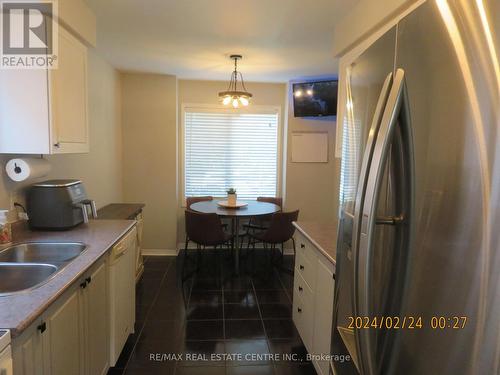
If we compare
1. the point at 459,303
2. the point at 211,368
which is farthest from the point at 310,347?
the point at 459,303

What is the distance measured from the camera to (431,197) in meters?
0.61

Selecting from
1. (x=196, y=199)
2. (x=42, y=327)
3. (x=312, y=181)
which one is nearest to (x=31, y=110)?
(x=42, y=327)

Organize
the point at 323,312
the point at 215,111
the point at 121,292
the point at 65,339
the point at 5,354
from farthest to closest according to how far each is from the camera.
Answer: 1. the point at 215,111
2. the point at 121,292
3. the point at 323,312
4. the point at 65,339
5. the point at 5,354

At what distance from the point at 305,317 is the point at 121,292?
4.22 feet

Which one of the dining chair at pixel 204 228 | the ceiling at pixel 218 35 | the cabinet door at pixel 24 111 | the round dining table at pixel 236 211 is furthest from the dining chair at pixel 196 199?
the cabinet door at pixel 24 111

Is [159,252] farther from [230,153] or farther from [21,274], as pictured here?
[21,274]

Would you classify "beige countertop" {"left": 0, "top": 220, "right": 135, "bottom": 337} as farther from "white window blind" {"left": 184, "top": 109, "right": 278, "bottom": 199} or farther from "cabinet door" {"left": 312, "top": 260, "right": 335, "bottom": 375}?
"white window blind" {"left": 184, "top": 109, "right": 278, "bottom": 199}

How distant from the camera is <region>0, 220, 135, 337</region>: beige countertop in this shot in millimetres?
1114

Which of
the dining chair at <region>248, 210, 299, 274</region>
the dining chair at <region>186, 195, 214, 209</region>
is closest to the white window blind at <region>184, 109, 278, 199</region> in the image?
the dining chair at <region>186, 195, 214, 209</region>

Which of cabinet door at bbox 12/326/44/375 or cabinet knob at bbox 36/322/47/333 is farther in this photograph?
cabinet knob at bbox 36/322/47/333

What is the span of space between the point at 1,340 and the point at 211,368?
1.59 m

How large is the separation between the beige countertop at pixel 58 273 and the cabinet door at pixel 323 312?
1268mm

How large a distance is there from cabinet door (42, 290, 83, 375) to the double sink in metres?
0.20

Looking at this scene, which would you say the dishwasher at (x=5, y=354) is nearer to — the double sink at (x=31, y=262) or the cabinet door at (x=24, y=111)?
the double sink at (x=31, y=262)
